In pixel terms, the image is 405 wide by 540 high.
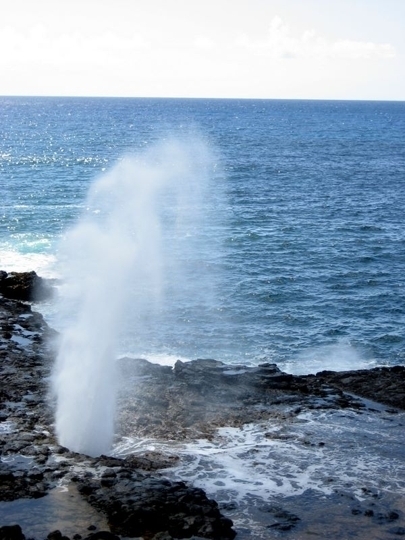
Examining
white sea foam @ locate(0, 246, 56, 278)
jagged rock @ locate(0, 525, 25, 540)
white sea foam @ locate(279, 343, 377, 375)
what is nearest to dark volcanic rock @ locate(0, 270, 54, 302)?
white sea foam @ locate(0, 246, 56, 278)

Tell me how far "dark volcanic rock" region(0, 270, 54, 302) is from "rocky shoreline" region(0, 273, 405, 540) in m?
5.58

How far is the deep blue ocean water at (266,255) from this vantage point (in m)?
47.3

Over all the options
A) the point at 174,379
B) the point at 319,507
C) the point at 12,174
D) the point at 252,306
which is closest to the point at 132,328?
the point at 252,306

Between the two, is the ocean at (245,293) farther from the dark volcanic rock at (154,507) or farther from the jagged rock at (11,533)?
the jagged rock at (11,533)

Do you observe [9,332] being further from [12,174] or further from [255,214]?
[12,174]

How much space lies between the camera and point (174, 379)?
3741 cm

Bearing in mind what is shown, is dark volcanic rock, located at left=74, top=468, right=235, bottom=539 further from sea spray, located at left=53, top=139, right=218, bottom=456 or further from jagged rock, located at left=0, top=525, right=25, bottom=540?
sea spray, located at left=53, top=139, right=218, bottom=456

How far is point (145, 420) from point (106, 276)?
66.3ft

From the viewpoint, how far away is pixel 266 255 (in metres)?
66.6

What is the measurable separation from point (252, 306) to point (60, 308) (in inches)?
537

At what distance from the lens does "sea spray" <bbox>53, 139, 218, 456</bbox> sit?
32406 mm

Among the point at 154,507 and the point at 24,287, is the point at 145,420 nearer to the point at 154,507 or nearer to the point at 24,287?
the point at 154,507

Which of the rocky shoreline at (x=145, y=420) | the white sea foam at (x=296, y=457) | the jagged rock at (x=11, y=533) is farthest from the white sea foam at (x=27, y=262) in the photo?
the jagged rock at (x=11, y=533)

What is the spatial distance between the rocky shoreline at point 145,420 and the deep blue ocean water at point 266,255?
5.72 meters
